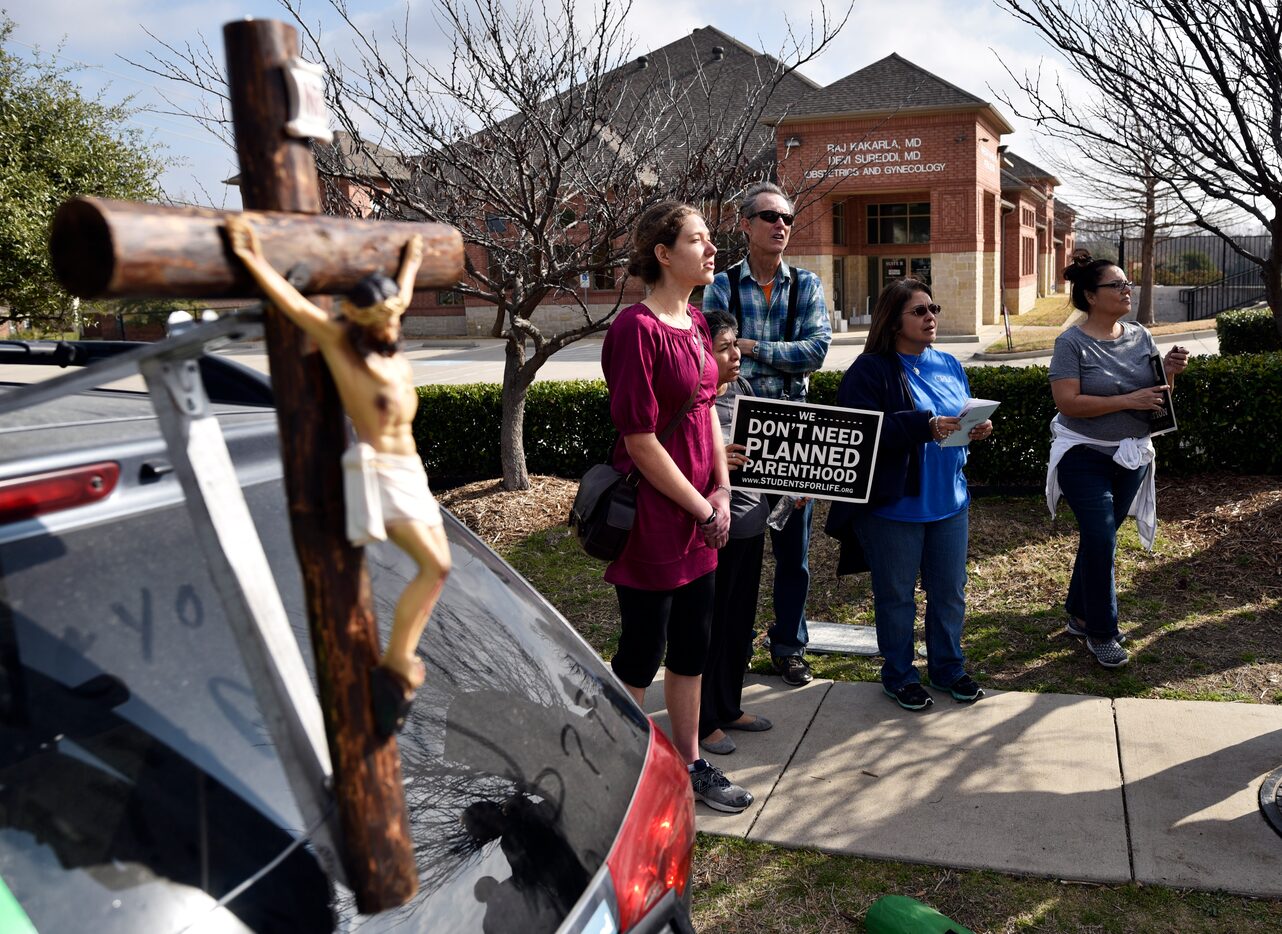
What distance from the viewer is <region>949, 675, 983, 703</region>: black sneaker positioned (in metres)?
4.92

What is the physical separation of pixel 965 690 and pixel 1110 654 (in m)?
0.87

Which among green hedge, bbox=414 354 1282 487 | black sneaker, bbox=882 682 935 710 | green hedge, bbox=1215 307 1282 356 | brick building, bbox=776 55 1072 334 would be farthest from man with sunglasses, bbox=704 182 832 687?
brick building, bbox=776 55 1072 334

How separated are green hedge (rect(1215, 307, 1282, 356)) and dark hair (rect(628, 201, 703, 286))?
1554 centimetres

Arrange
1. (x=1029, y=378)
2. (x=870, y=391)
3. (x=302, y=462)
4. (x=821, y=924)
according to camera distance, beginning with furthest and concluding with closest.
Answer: (x=1029, y=378), (x=870, y=391), (x=821, y=924), (x=302, y=462)

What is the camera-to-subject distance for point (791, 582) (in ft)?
17.1

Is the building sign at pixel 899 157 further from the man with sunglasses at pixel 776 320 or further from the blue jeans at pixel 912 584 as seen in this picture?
the blue jeans at pixel 912 584

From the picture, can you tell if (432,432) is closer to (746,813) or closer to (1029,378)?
(1029,378)

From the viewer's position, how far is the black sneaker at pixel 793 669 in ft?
17.3

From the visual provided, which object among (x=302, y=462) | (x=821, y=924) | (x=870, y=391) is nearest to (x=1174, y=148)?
(x=870, y=391)

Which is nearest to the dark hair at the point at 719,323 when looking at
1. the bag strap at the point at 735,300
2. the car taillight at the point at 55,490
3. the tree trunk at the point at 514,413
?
the bag strap at the point at 735,300

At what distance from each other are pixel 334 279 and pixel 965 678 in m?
4.30

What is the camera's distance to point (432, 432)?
397 inches

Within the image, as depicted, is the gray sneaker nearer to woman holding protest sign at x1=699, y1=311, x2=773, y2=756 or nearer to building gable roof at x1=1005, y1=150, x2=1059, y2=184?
woman holding protest sign at x1=699, y1=311, x2=773, y2=756

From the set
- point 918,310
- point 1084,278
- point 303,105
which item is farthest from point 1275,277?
point 303,105
